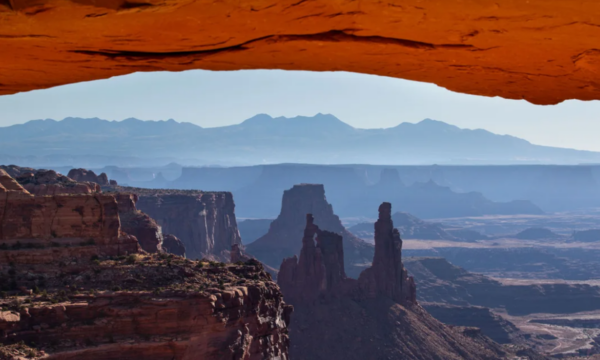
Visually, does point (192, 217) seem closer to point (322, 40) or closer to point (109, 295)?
point (109, 295)

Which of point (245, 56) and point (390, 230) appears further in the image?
point (390, 230)

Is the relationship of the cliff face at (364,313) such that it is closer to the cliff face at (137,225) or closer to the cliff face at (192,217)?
the cliff face at (137,225)

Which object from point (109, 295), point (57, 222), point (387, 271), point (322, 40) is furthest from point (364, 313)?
point (322, 40)

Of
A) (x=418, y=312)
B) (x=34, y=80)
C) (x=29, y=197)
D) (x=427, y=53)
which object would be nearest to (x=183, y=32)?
(x=427, y=53)

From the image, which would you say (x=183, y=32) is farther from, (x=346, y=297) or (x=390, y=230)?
(x=390, y=230)

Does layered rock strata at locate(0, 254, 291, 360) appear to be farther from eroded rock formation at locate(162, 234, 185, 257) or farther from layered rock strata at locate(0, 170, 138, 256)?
eroded rock formation at locate(162, 234, 185, 257)

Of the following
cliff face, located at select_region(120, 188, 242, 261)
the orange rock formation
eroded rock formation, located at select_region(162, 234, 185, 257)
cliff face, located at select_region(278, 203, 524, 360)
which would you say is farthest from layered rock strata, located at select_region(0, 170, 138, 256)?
cliff face, located at select_region(120, 188, 242, 261)
